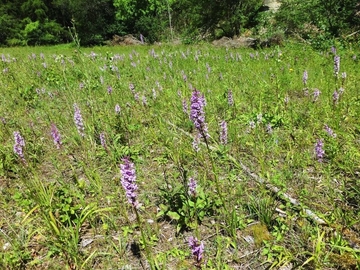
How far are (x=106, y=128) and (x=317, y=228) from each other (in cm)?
343

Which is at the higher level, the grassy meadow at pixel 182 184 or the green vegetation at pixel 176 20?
the green vegetation at pixel 176 20

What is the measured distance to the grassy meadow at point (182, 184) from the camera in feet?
8.68

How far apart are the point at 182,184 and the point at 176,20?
35049mm

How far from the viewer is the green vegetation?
12.5 meters

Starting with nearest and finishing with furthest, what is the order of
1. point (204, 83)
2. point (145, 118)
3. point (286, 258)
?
point (286, 258) < point (145, 118) < point (204, 83)

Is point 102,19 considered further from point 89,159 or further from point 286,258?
point 286,258

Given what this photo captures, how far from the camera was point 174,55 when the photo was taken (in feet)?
34.6

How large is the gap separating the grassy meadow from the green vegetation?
794 cm

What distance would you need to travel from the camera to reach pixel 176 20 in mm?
35031

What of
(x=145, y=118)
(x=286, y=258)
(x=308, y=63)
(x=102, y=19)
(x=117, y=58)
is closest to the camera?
(x=286, y=258)

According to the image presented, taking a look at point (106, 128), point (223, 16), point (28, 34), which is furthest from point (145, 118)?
point (28, 34)

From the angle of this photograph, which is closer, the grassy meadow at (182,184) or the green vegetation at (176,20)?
the grassy meadow at (182,184)

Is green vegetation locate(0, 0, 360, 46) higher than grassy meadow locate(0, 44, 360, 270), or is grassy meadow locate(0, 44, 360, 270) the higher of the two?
green vegetation locate(0, 0, 360, 46)

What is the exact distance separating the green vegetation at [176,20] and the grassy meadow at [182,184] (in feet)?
26.0
